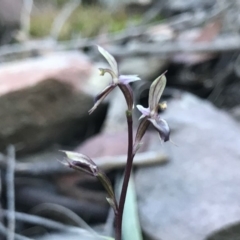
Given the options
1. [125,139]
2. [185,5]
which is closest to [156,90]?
[125,139]

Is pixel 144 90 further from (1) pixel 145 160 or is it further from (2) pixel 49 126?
(1) pixel 145 160

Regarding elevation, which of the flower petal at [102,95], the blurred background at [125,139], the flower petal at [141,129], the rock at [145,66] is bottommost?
the flower petal at [141,129]

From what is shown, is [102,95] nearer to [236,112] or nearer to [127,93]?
[127,93]

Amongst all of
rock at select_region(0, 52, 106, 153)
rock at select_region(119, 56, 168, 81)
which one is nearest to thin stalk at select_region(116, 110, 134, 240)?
rock at select_region(0, 52, 106, 153)

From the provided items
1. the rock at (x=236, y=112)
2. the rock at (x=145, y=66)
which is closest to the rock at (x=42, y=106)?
the rock at (x=145, y=66)

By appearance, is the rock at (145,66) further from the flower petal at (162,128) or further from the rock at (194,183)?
the flower petal at (162,128)

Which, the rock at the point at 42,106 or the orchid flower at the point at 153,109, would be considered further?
the rock at the point at 42,106
